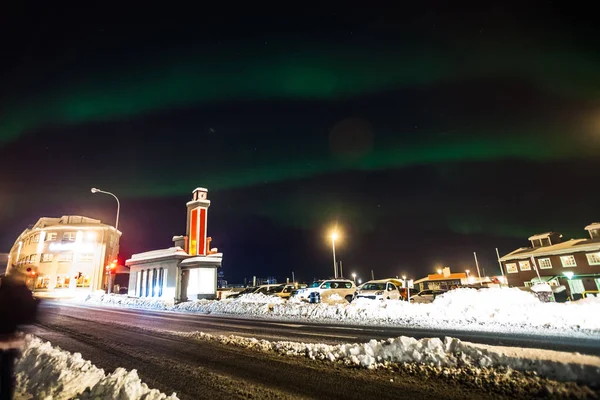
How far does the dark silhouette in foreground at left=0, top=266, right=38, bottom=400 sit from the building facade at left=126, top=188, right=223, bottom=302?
1167 inches

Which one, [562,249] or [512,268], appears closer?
[562,249]

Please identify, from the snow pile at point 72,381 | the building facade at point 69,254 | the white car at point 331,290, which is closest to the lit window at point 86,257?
the building facade at point 69,254

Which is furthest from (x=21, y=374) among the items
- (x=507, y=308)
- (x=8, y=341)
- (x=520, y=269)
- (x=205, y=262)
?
(x=520, y=269)

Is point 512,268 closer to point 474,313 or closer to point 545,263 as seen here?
point 545,263

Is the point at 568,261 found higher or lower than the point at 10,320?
higher

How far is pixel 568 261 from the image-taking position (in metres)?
39.4

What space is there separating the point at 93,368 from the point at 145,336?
16.5 feet

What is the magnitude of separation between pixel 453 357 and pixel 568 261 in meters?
46.6

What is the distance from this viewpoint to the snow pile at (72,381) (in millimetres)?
4852

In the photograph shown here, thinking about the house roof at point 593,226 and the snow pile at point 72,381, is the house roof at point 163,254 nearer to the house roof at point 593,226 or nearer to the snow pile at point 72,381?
the snow pile at point 72,381

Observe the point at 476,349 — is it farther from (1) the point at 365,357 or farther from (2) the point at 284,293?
(2) the point at 284,293

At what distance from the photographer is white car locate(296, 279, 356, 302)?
2395 cm

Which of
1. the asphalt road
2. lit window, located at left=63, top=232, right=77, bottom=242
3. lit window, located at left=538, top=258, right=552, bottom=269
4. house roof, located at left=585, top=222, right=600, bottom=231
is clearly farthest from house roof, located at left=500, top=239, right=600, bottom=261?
lit window, located at left=63, top=232, right=77, bottom=242

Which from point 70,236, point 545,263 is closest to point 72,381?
point 545,263
